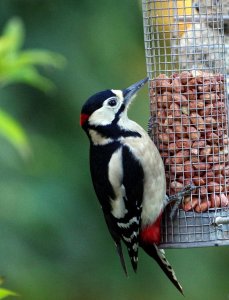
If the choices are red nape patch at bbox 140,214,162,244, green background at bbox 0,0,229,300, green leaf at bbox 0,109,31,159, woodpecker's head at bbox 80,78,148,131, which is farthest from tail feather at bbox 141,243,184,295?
green leaf at bbox 0,109,31,159

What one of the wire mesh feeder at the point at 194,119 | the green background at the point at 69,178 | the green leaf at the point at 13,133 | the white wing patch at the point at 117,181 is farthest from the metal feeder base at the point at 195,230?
the green leaf at the point at 13,133

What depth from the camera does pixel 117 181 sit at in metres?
5.23

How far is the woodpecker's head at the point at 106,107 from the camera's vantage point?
5.15 m

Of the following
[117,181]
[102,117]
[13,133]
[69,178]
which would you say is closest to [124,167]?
[117,181]

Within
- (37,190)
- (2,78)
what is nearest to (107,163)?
(37,190)

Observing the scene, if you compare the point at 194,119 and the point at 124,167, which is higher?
the point at 194,119

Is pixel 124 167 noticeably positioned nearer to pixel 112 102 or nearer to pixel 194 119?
pixel 112 102

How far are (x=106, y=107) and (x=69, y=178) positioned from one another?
2.03 meters

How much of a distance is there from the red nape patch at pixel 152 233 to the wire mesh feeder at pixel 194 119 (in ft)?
0.17

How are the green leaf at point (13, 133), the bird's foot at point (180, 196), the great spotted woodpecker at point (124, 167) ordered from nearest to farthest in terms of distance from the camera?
the green leaf at point (13, 133) < the great spotted woodpecker at point (124, 167) < the bird's foot at point (180, 196)

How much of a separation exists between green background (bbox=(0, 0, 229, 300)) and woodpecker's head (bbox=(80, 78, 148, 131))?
1334 millimetres

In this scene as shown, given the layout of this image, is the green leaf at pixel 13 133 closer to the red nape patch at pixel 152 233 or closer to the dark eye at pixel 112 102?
the dark eye at pixel 112 102

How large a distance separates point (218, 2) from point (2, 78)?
8.48ft

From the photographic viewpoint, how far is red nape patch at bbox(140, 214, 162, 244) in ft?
17.4
